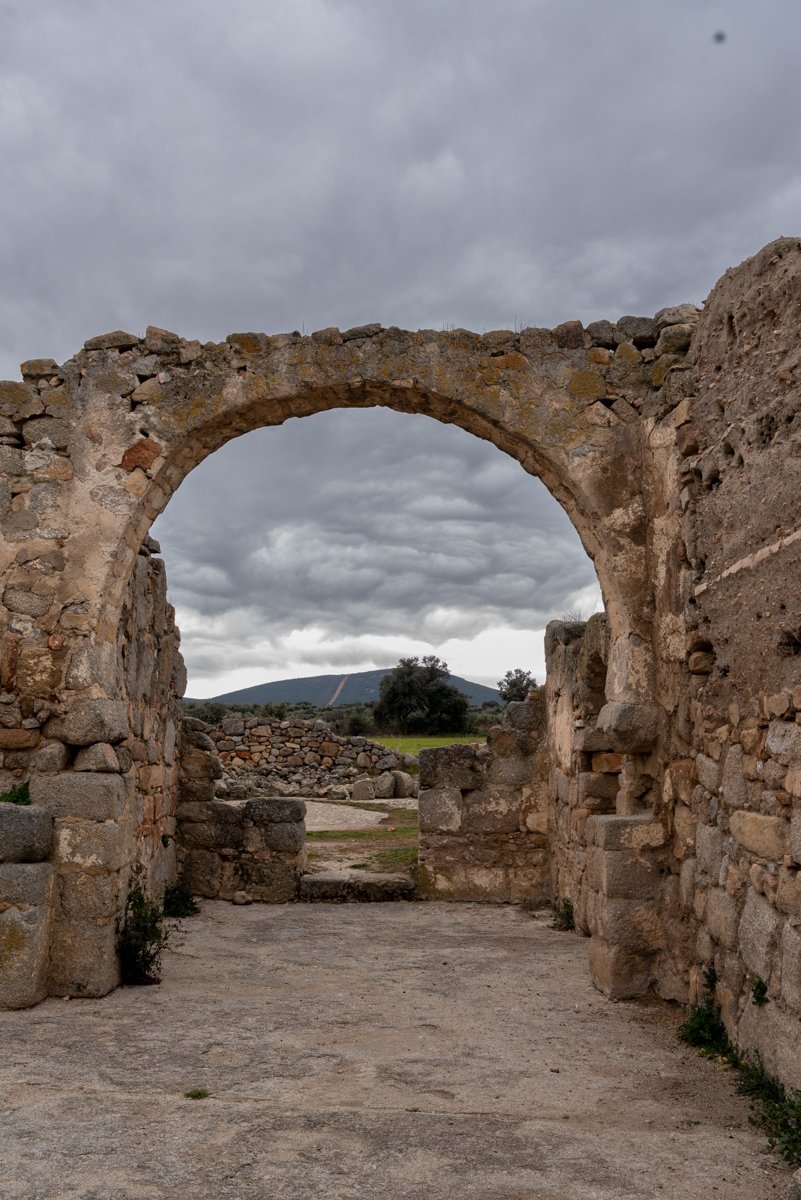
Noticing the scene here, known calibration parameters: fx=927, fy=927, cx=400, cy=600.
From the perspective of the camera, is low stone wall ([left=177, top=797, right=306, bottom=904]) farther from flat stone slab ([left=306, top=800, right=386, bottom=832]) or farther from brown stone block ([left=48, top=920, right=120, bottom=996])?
flat stone slab ([left=306, top=800, right=386, bottom=832])

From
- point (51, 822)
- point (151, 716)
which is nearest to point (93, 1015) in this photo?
point (51, 822)

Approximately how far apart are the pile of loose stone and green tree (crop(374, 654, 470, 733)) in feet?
31.5

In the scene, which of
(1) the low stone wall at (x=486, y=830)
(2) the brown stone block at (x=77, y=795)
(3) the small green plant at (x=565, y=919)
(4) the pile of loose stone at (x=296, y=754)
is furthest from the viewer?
(4) the pile of loose stone at (x=296, y=754)

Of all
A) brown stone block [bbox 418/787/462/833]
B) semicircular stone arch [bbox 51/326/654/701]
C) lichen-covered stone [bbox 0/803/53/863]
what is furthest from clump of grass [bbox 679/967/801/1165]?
brown stone block [bbox 418/787/462/833]

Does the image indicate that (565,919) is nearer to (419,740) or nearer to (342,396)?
(342,396)

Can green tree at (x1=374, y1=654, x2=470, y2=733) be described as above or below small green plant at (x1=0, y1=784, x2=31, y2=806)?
above

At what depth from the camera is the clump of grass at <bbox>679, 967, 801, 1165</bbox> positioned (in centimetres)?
322

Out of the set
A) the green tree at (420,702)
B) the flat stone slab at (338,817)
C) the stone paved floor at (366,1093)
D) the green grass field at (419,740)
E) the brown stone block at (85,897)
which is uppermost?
the green tree at (420,702)

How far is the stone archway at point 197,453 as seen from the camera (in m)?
5.78

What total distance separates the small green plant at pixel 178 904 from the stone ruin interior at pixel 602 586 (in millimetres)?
878

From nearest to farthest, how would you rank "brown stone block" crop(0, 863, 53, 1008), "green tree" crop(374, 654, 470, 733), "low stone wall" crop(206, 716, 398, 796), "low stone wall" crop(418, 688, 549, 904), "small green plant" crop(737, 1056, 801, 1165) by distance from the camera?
"small green plant" crop(737, 1056, 801, 1165), "brown stone block" crop(0, 863, 53, 1008), "low stone wall" crop(418, 688, 549, 904), "low stone wall" crop(206, 716, 398, 796), "green tree" crop(374, 654, 470, 733)

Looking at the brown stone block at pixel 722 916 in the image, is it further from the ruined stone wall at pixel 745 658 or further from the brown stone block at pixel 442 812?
the brown stone block at pixel 442 812

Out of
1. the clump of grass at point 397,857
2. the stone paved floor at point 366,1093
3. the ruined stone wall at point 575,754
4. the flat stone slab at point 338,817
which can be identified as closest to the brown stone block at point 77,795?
the stone paved floor at point 366,1093

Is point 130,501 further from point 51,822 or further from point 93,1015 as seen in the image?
point 93,1015
